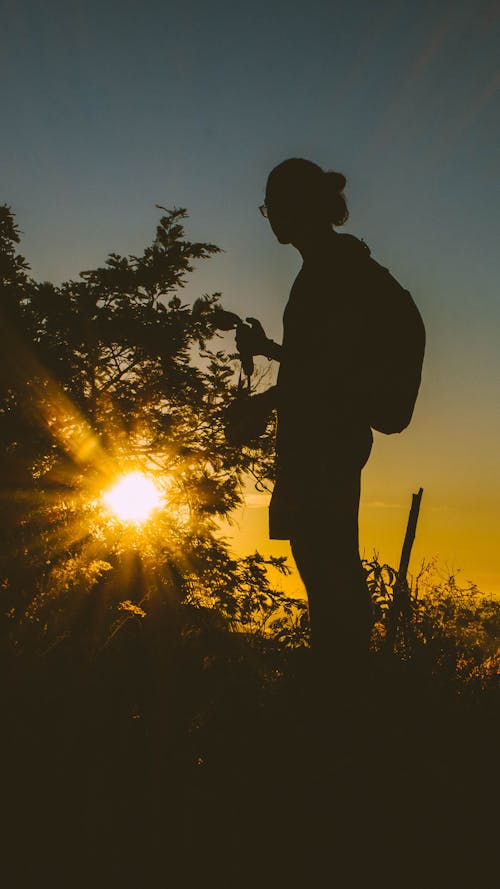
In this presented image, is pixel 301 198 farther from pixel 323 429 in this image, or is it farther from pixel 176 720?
pixel 176 720

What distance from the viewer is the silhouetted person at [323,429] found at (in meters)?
1.92

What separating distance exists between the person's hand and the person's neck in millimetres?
366

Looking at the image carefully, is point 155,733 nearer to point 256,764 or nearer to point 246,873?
point 256,764

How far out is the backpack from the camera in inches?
72.9

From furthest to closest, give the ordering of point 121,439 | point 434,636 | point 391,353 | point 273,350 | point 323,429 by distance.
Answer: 1. point 121,439
2. point 434,636
3. point 273,350
4. point 323,429
5. point 391,353

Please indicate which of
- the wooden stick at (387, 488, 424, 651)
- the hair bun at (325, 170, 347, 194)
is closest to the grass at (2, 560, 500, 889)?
the wooden stick at (387, 488, 424, 651)

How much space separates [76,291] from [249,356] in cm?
494

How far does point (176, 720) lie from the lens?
2379 millimetres

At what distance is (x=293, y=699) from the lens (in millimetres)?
2639

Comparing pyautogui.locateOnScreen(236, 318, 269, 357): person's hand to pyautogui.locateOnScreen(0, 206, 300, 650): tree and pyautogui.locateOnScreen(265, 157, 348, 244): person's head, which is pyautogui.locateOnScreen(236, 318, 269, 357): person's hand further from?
pyautogui.locateOnScreen(0, 206, 300, 650): tree

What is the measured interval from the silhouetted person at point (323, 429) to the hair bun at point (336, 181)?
0.04 meters

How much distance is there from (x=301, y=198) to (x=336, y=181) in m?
0.19

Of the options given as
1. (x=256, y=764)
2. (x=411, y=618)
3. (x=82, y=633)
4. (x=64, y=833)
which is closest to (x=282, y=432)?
(x=256, y=764)

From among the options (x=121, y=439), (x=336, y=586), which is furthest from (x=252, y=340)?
(x=121, y=439)
